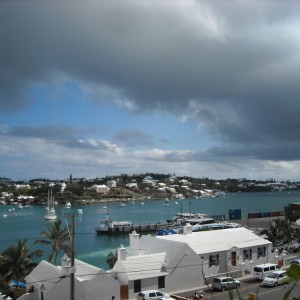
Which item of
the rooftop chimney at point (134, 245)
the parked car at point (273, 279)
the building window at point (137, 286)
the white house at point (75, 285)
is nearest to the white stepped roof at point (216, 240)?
the rooftop chimney at point (134, 245)

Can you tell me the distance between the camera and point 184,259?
98.4ft

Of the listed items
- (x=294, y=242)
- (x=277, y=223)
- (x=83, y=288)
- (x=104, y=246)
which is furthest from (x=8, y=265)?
(x=104, y=246)

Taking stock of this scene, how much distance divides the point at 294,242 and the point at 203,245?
25.7 metres

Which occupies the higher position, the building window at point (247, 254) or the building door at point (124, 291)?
the building window at point (247, 254)

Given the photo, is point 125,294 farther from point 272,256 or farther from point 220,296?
point 272,256

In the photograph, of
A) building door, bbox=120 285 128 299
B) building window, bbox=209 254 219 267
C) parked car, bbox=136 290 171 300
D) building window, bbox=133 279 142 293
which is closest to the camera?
parked car, bbox=136 290 171 300

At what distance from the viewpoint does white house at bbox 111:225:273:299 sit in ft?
89.8

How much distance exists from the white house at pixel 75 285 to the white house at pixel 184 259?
79.2 inches

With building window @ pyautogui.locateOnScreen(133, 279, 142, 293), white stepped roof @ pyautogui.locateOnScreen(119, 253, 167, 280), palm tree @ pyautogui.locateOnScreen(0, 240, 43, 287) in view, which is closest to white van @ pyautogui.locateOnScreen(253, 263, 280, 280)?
white stepped roof @ pyautogui.locateOnScreen(119, 253, 167, 280)

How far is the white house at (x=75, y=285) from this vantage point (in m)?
24.2

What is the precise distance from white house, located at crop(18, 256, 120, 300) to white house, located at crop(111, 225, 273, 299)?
201 centimetres

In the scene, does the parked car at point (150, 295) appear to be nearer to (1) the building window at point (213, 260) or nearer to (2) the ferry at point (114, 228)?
(1) the building window at point (213, 260)

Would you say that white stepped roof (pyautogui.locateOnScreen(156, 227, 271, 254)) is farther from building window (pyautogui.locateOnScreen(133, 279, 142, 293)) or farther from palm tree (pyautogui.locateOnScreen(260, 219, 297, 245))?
palm tree (pyautogui.locateOnScreen(260, 219, 297, 245))

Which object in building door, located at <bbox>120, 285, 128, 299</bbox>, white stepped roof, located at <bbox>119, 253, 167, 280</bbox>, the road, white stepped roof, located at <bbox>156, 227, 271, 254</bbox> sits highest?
white stepped roof, located at <bbox>156, 227, 271, 254</bbox>
